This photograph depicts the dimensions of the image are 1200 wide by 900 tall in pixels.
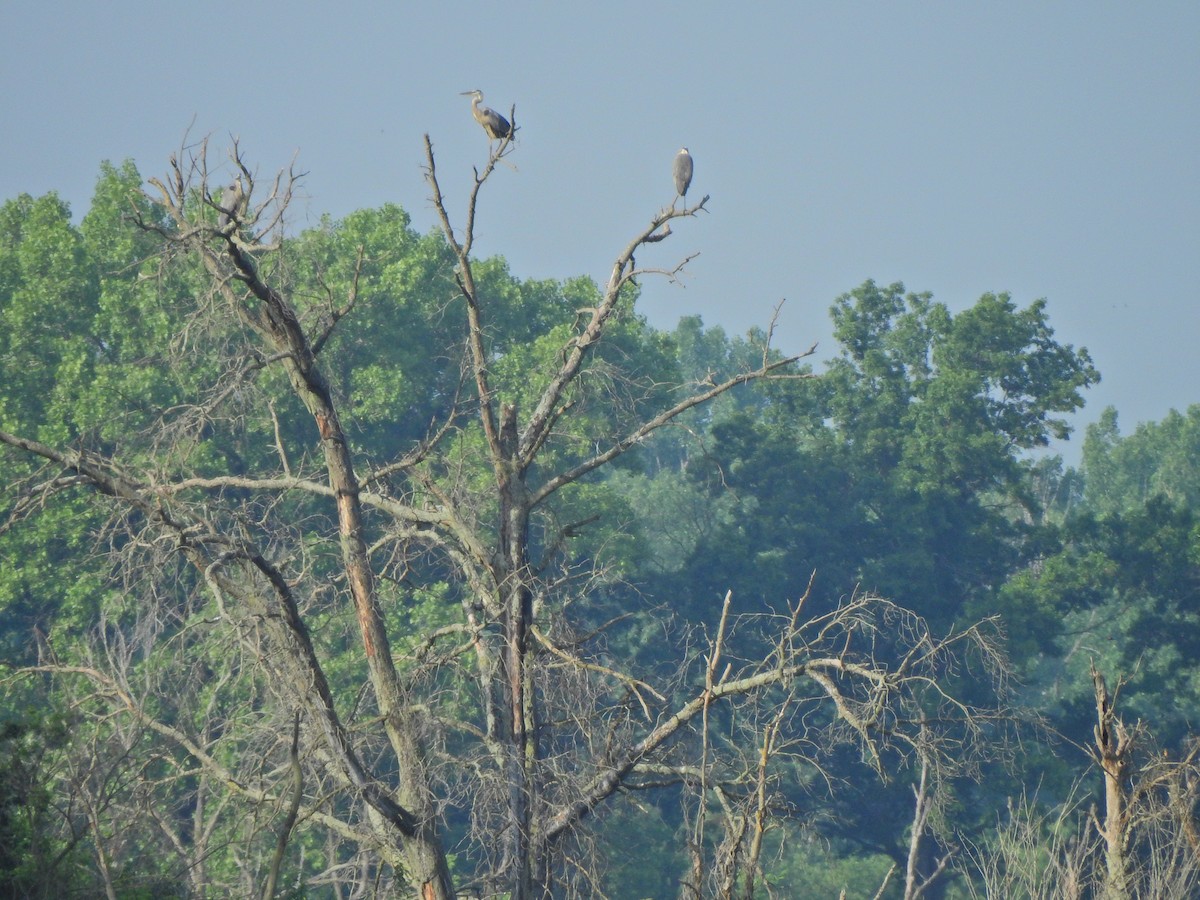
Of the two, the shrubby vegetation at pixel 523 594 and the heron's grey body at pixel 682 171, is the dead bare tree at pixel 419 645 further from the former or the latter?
the heron's grey body at pixel 682 171

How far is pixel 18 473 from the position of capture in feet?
71.3

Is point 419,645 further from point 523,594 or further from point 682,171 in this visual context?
point 682,171

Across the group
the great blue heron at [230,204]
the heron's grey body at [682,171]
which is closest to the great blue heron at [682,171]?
the heron's grey body at [682,171]

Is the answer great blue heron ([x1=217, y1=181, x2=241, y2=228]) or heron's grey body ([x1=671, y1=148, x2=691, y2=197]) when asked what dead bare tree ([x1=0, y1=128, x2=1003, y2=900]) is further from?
heron's grey body ([x1=671, y1=148, x2=691, y2=197])

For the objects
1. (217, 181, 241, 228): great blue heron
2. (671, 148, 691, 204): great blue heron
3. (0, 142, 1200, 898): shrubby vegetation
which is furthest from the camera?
(671, 148, 691, 204): great blue heron

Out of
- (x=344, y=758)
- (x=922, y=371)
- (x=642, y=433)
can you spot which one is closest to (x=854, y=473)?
(x=922, y=371)

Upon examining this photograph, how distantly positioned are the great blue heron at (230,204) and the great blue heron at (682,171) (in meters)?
3.38

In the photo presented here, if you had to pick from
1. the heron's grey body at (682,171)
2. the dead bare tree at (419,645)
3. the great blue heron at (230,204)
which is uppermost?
the heron's grey body at (682,171)

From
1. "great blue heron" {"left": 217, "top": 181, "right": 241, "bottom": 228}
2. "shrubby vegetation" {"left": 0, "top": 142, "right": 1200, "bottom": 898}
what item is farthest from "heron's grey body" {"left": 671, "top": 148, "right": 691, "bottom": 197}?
"great blue heron" {"left": 217, "top": 181, "right": 241, "bottom": 228}

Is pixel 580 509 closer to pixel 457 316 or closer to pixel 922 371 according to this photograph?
pixel 457 316

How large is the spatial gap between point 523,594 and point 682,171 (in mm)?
3738

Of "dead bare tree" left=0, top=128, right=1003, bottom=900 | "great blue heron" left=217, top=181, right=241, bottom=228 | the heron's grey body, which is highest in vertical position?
the heron's grey body

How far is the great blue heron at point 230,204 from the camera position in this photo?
8.01 metres

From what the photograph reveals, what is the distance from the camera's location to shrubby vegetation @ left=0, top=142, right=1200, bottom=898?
8562mm
